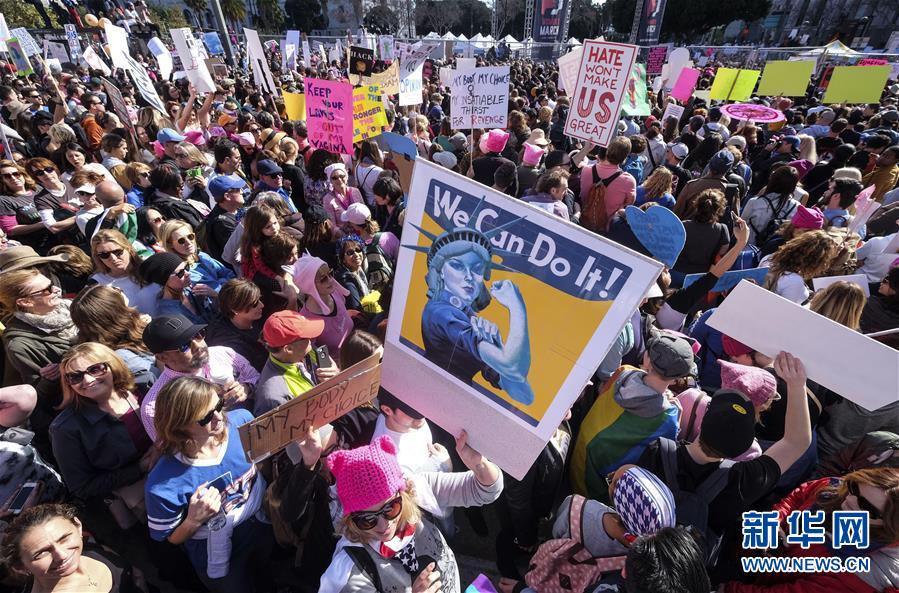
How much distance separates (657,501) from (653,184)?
4.55 m

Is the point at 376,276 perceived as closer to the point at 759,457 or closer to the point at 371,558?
the point at 371,558

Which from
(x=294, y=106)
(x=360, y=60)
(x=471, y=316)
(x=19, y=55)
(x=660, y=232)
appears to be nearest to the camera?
(x=471, y=316)

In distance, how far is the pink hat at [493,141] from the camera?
6.61m

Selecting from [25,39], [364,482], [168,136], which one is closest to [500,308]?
[364,482]

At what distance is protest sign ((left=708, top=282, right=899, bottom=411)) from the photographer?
5.12ft

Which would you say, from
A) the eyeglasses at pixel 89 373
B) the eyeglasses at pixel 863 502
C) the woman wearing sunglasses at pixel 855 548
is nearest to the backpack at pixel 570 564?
the woman wearing sunglasses at pixel 855 548

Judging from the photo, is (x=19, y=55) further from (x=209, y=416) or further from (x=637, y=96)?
(x=637, y=96)

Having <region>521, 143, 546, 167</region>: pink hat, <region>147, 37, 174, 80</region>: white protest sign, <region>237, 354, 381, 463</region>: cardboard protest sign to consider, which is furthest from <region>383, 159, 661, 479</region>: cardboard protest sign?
<region>147, 37, 174, 80</region>: white protest sign

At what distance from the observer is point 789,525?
2053 mm

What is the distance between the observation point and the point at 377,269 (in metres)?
4.06

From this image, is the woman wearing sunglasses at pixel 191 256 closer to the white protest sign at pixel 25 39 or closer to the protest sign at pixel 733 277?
the protest sign at pixel 733 277

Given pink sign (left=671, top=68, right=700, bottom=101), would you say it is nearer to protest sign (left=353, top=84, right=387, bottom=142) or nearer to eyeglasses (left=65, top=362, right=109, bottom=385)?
protest sign (left=353, top=84, right=387, bottom=142)

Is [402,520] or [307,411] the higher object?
[307,411]

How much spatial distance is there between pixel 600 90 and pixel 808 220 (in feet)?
8.14
